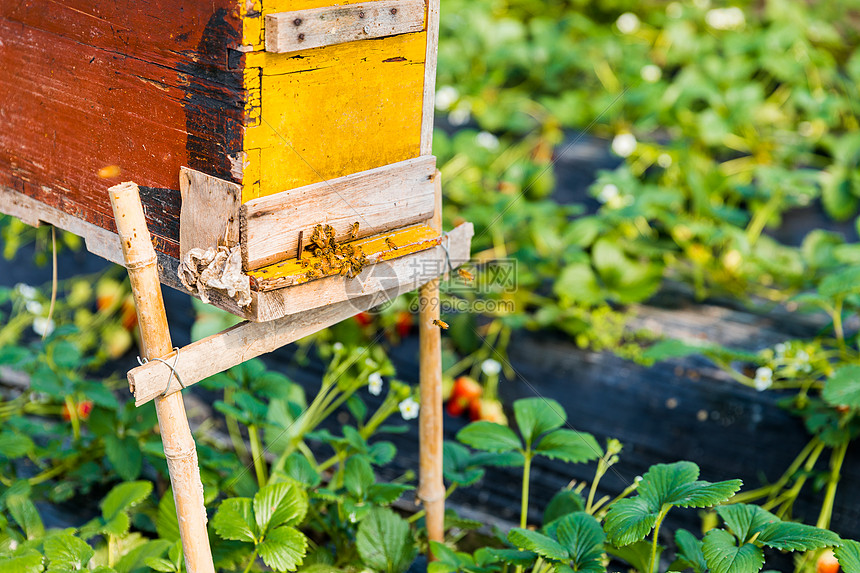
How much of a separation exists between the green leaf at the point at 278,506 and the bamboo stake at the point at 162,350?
140 millimetres

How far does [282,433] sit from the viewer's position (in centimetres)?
183

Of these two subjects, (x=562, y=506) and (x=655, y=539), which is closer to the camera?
(x=655, y=539)

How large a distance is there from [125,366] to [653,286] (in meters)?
1.98

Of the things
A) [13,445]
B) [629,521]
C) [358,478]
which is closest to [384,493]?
[358,478]

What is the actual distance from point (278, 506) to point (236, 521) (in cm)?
8

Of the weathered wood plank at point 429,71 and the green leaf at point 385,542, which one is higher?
the weathered wood plank at point 429,71

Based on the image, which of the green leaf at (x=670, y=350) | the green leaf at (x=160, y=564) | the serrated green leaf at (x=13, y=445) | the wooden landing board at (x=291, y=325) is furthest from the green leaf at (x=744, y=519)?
the serrated green leaf at (x=13, y=445)

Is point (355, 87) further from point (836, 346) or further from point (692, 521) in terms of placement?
point (836, 346)

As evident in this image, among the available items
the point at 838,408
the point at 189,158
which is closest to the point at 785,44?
the point at 838,408

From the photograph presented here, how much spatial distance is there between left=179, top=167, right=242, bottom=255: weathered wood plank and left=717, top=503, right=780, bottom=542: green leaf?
0.97m

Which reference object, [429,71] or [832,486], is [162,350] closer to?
[429,71]

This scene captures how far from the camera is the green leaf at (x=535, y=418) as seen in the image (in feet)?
5.20

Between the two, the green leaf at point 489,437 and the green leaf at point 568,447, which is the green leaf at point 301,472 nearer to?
the green leaf at point 489,437

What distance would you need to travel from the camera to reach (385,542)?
153 cm
